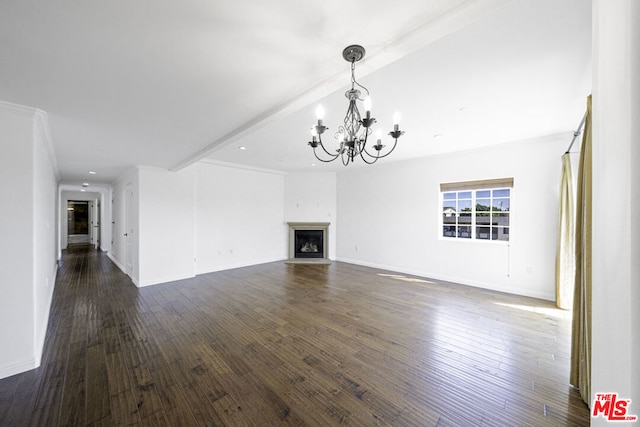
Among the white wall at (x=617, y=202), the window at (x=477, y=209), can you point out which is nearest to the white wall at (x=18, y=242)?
the white wall at (x=617, y=202)

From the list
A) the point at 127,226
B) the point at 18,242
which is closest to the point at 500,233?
A: the point at 18,242

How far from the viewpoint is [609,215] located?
66 centimetres

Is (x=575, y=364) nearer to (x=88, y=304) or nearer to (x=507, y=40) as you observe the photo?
(x=507, y=40)

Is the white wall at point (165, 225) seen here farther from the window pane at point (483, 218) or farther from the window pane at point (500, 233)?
the window pane at point (500, 233)

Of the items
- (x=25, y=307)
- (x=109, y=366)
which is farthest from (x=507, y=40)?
(x=25, y=307)

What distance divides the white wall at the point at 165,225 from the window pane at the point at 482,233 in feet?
19.6

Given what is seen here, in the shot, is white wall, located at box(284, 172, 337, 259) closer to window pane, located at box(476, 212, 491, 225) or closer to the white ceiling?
window pane, located at box(476, 212, 491, 225)

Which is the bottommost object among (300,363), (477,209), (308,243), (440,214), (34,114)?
(300,363)

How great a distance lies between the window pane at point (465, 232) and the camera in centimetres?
473

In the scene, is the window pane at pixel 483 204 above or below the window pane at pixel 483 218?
above

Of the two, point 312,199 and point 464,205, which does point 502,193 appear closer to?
point 464,205

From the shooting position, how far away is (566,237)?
11.2 ft

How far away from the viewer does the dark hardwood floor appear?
168 cm

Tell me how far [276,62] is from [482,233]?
4753 mm
